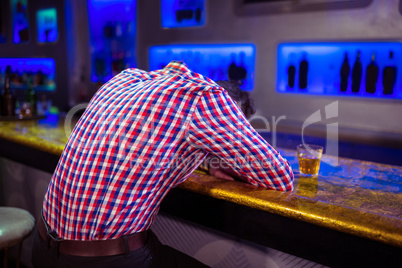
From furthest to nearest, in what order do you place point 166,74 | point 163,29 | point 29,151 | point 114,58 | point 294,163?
point 114,58 < point 163,29 < point 29,151 < point 294,163 < point 166,74

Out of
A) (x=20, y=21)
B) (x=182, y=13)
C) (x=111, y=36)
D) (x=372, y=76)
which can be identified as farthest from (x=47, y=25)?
(x=372, y=76)

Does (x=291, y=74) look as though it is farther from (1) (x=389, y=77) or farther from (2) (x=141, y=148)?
(2) (x=141, y=148)

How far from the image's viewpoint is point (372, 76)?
267 centimetres

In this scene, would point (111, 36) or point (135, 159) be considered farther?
point (111, 36)

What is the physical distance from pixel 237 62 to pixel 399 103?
4.54 ft

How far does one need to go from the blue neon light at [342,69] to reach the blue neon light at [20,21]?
3.78m

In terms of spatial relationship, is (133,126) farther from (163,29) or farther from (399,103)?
(163,29)

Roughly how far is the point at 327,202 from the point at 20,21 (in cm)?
534

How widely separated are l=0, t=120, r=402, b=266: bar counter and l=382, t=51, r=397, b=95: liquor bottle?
1.23 m

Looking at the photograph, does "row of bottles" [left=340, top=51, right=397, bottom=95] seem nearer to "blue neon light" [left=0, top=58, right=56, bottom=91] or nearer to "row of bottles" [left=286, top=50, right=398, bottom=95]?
"row of bottles" [left=286, top=50, right=398, bottom=95]

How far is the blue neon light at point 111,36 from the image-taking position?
4.11m

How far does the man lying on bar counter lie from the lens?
41.7 inches

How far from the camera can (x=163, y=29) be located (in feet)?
12.1

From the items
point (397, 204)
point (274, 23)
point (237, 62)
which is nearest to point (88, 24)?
point (237, 62)
